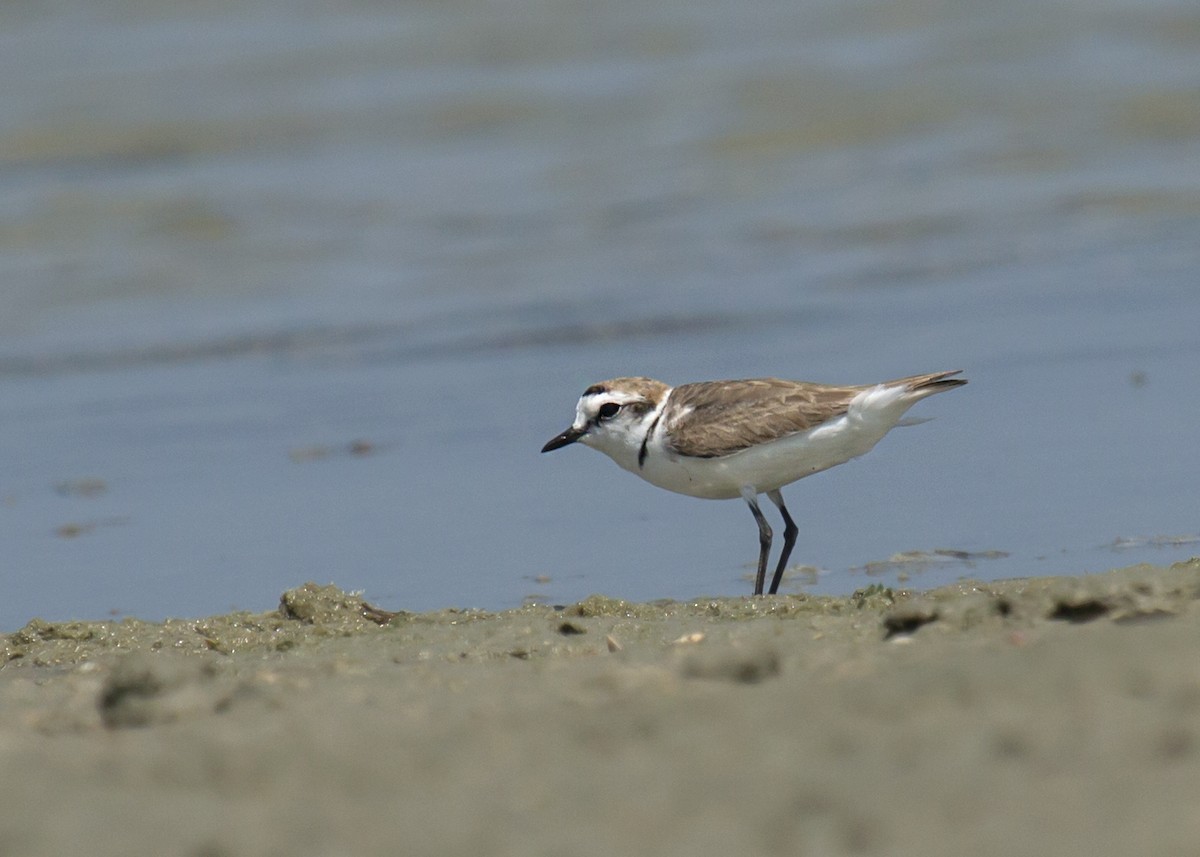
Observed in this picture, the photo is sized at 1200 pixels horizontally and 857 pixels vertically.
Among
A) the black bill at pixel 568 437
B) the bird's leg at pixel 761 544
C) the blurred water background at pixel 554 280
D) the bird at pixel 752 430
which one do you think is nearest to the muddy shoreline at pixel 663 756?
the bird's leg at pixel 761 544

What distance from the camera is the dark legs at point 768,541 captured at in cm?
626

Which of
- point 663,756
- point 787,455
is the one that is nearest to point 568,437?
point 787,455

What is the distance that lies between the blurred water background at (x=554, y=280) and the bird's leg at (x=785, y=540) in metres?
0.10

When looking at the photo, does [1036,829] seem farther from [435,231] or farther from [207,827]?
[435,231]

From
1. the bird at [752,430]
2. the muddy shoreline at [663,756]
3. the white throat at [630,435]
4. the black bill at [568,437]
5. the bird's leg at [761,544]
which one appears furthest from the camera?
the black bill at [568,437]

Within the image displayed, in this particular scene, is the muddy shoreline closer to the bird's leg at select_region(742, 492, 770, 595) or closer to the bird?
the bird's leg at select_region(742, 492, 770, 595)

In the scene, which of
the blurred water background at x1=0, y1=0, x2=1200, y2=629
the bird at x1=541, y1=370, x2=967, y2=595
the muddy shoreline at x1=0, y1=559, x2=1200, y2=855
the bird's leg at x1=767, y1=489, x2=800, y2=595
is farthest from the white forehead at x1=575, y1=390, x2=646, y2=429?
the muddy shoreline at x1=0, y1=559, x2=1200, y2=855

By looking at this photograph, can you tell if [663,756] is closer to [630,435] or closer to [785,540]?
[785,540]

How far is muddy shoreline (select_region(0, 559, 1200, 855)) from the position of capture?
268 cm

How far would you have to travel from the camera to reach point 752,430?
21.4ft

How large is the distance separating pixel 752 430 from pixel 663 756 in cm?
359

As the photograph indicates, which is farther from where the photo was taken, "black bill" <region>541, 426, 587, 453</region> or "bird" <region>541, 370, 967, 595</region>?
"black bill" <region>541, 426, 587, 453</region>

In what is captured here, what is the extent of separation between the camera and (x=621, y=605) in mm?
5559

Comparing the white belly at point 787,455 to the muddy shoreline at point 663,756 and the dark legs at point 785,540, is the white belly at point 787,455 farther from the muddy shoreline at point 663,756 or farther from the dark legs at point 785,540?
the muddy shoreline at point 663,756
